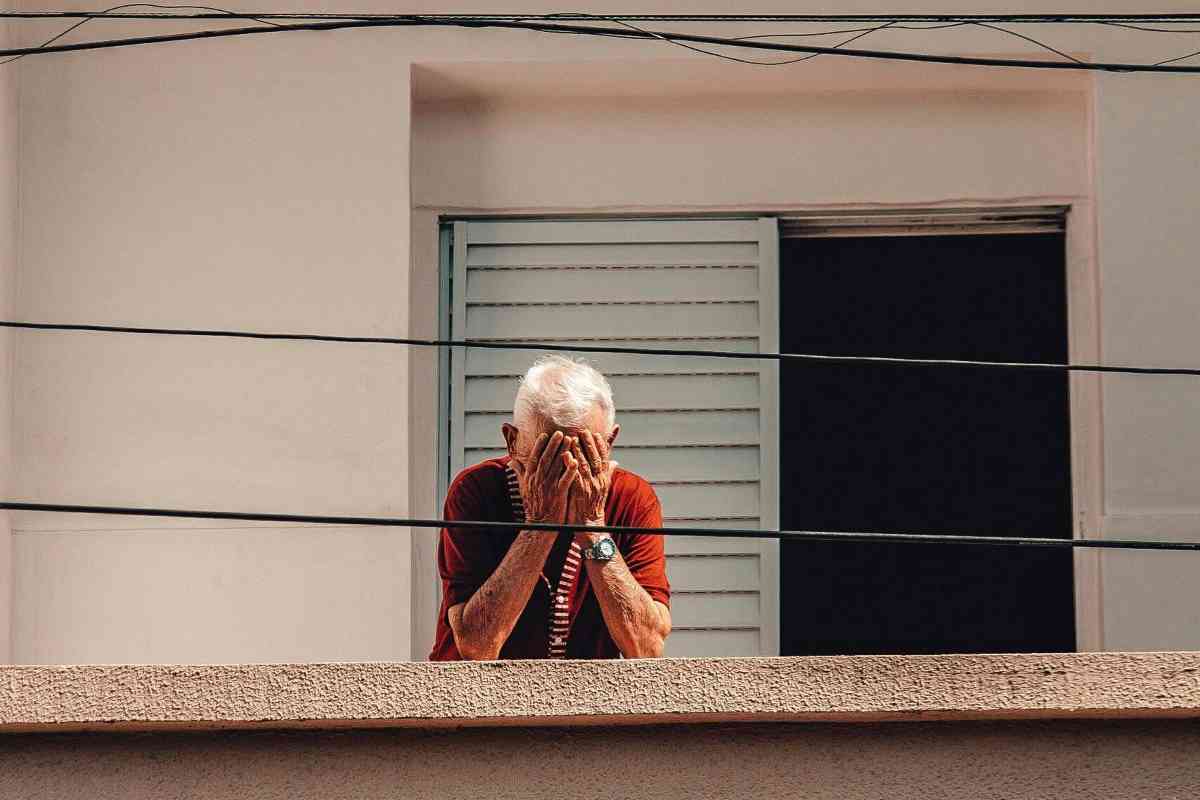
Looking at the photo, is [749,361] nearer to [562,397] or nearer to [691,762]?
[562,397]

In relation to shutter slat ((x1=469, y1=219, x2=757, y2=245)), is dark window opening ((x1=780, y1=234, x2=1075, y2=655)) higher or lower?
lower

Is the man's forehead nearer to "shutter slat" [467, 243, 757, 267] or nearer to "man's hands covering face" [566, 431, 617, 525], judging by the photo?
"man's hands covering face" [566, 431, 617, 525]

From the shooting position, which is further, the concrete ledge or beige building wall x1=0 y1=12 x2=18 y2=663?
beige building wall x1=0 y1=12 x2=18 y2=663

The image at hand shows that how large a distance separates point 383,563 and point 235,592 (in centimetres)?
49

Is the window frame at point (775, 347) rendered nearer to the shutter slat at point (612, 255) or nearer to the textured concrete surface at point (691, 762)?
the shutter slat at point (612, 255)

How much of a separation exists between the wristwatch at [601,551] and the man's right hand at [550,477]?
0.29 feet

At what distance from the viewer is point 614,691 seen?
6.73ft

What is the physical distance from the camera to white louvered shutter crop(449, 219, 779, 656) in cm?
514

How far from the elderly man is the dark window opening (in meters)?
2.14

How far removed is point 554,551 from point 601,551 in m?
0.14

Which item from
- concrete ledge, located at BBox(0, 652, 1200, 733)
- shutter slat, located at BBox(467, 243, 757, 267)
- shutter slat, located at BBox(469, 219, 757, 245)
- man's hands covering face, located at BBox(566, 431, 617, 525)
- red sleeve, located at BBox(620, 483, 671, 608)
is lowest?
concrete ledge, located at BBox(0, 652, 1200, 733)

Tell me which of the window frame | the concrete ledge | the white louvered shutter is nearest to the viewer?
the concrete ledge

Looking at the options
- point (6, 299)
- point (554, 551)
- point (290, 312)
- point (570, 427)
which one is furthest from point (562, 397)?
point (6, 299)

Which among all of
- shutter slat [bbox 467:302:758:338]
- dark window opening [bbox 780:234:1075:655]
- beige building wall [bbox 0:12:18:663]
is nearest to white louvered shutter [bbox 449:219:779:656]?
shutter slat [bbox 467:302:758:338]
